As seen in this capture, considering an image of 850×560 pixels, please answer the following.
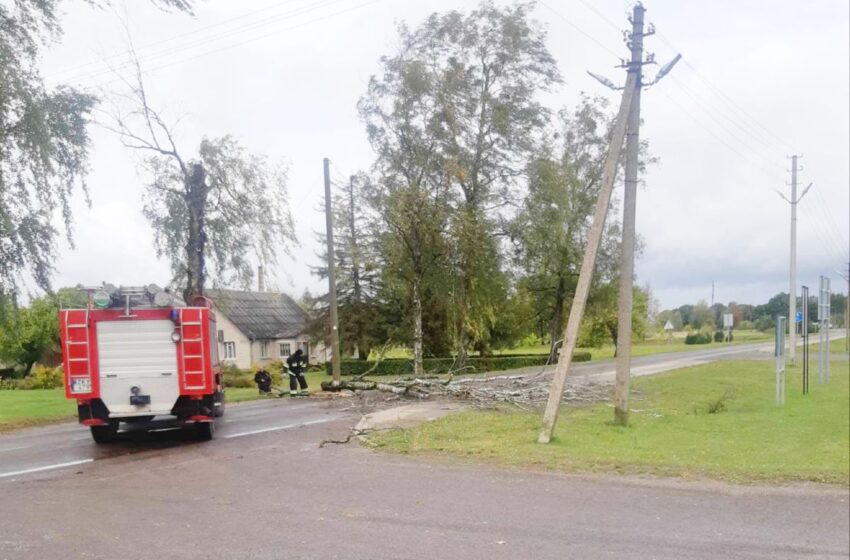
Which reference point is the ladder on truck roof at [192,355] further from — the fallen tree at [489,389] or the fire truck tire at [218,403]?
the fallen tree at [489,389]

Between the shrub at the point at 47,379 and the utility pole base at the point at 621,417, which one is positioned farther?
the shrub at the point at 47,379

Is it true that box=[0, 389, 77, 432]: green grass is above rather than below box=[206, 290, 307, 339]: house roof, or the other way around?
below

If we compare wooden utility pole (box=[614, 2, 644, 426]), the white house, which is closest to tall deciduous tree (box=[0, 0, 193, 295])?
wooden utility pole (box=[614, 2, 644, 426])

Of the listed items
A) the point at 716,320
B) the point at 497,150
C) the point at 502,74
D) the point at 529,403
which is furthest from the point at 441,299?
the point at 716,320

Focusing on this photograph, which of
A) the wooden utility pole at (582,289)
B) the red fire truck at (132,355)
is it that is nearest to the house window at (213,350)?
the red fire truck at (132,355)

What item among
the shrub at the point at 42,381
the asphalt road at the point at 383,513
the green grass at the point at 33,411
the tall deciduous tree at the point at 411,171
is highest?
the tall deciduous tree at the point at 411,171

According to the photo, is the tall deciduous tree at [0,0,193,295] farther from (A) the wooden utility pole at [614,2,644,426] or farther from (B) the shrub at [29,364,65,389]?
(B) the shrub at [29,364,65,389]

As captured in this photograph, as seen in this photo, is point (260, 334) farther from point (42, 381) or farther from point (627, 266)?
point (627, 266)

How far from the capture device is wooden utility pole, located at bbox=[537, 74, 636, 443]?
11586 millimetres

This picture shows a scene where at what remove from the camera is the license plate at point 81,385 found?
38.9 ft

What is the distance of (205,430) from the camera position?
43.2 feet

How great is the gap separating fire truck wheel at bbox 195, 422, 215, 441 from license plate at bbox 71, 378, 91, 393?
204 cm

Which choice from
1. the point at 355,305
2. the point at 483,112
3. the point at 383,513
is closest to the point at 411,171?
the point at 483,112

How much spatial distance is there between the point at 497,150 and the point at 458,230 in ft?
16.3
